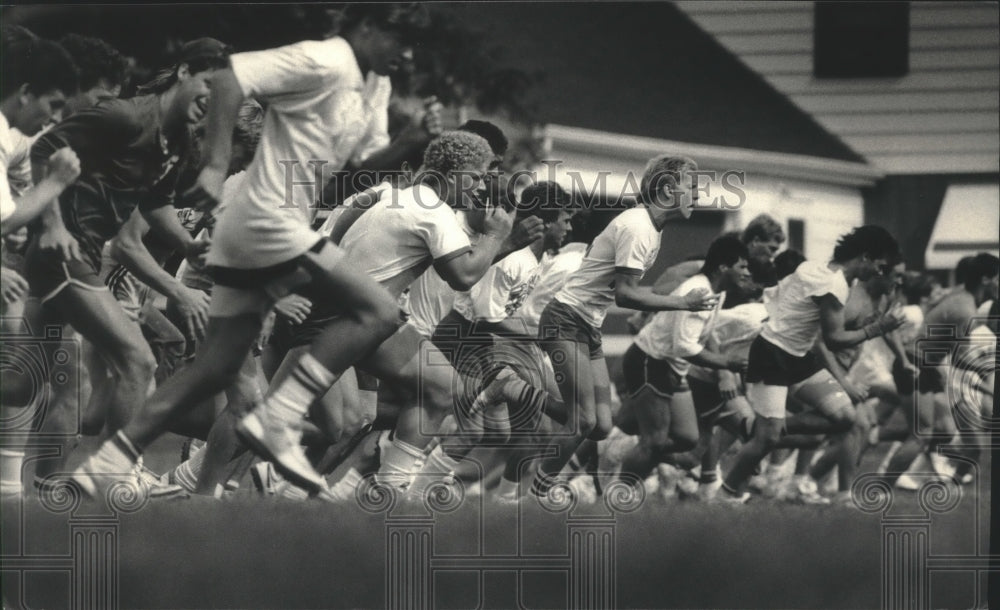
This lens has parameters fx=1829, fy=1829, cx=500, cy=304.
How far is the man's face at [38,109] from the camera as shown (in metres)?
7.59

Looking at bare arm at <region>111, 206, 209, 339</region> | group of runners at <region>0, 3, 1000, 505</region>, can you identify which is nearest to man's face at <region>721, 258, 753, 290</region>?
group of runners at <region>0, 3, 1000, 505</region>

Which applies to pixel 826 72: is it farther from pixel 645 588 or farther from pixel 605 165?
pixel 645 588

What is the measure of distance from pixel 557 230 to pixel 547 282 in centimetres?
41

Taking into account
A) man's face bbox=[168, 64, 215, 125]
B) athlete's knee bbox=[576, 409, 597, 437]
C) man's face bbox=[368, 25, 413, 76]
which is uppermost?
man's face bbox=[368, 25, 413, 76]

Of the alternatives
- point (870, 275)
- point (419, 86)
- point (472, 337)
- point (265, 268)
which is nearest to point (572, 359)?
point (472, 337)

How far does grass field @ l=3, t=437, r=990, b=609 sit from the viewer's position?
7160 mm

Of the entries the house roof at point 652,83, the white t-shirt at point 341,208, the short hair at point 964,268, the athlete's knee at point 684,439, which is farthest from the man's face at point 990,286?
the white t-shirt at point 341,208

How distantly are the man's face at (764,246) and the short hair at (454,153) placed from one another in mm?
3466

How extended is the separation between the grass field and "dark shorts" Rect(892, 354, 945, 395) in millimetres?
3667

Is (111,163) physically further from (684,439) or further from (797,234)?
(797,234)

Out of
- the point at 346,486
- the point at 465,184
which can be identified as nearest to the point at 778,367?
the point at 346,486

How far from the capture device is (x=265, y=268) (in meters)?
6.08

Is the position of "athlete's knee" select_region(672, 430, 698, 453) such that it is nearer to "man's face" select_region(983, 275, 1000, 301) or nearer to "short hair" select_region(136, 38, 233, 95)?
"man's face" select_region(983, 275, 1000, 301)

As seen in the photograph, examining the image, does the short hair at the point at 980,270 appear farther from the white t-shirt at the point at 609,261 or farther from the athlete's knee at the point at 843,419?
the white t-shirt at the point at 609,261
